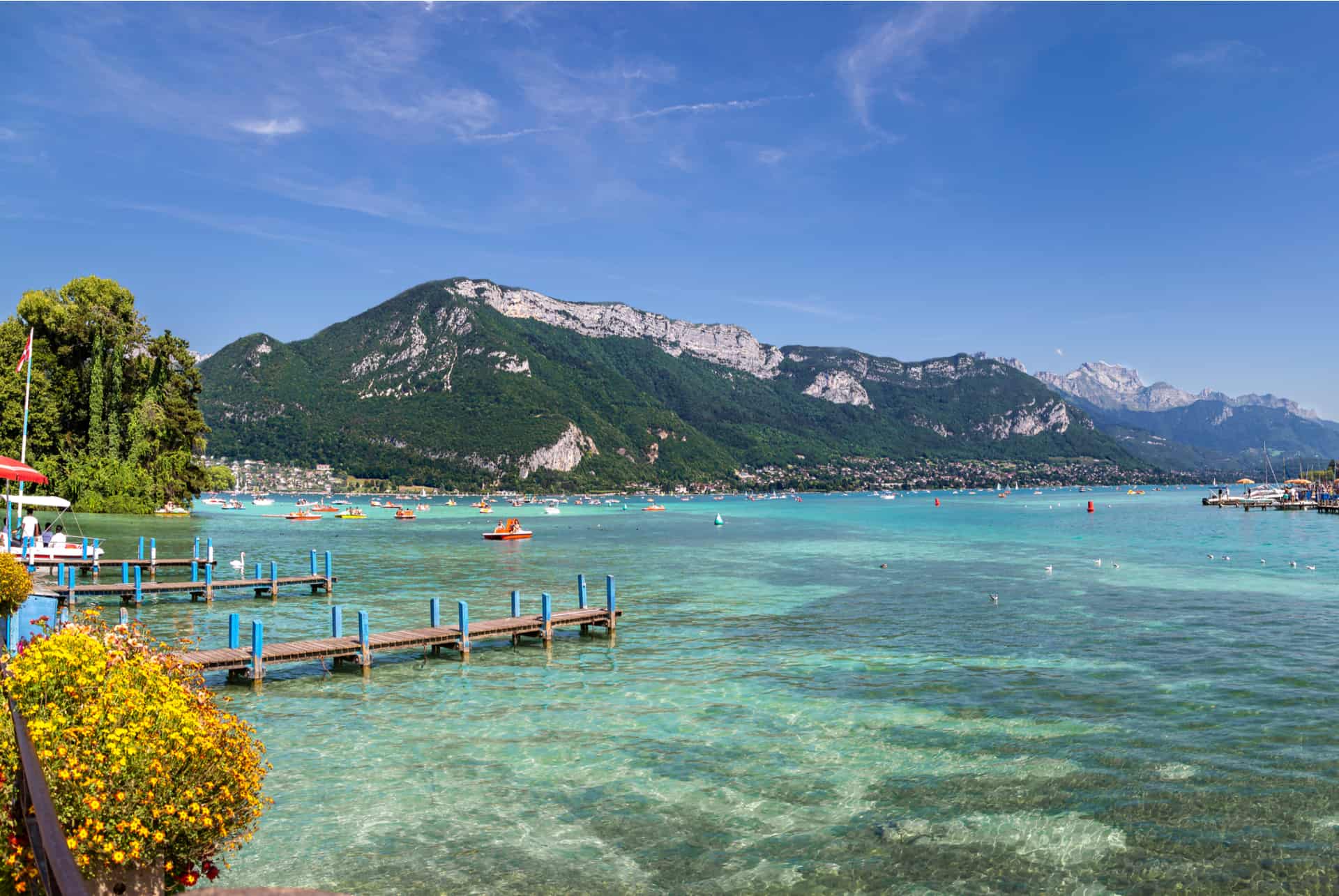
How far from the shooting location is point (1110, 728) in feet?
70.1

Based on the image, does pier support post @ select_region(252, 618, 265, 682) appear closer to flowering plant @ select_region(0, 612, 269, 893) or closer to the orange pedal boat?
flowering plant @ select_region(0, 612, 269, 893)

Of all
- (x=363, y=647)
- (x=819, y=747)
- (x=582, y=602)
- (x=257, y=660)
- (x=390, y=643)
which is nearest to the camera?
(x=819, y=747)

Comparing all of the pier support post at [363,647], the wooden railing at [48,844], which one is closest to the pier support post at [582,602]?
the pier support post at [363,647]

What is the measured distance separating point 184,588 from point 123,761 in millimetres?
42477

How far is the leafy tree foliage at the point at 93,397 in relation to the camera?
8431 cm

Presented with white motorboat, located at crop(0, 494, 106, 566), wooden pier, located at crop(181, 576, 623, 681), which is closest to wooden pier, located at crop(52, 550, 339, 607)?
white motorboat, located at crop(0, 494, 106, 566)

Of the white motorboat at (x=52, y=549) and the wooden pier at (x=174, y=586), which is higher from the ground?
the white motorboat at (x=52, y=549)

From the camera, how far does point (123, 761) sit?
7773mm

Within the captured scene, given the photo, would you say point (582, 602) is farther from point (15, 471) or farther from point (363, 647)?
point (15, 471)

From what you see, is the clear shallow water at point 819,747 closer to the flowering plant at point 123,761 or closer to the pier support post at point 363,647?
the pier support post at point 363,647

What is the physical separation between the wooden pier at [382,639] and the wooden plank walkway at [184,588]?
1316 cm

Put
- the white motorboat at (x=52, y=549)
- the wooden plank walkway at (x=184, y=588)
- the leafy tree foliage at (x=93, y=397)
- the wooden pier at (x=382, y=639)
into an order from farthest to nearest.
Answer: the leafy tree foliage at (x=93, y=397) < the white motorboat at (x=52, y=549) < the wooden plank walkway at (x=184, y=588) < the wooden pier at (x=382, y=639)

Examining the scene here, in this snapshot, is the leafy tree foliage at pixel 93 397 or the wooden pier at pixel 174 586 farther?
the leafy tree foliage at pixel 93 397

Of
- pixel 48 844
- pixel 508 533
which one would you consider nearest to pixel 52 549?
pixel 508 533
